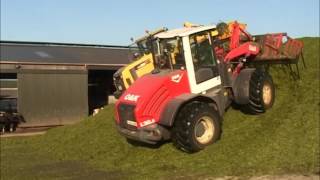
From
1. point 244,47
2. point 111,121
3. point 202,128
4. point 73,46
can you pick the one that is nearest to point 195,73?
point 202,128

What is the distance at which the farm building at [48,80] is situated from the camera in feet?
95.3

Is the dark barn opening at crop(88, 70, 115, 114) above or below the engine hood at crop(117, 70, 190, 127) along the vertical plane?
below

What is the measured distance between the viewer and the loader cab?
12266 mm

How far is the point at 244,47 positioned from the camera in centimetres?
1384

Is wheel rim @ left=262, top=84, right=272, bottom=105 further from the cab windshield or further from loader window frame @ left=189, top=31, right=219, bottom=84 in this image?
the cab windshield

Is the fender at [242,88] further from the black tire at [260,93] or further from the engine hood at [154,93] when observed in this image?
the engine hood at [154,93]

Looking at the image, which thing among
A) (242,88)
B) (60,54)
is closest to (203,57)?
(242,88)

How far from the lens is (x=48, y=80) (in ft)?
98.5

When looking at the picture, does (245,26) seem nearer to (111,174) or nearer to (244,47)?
(244,47)

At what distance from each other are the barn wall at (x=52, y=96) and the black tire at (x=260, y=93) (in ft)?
59.8

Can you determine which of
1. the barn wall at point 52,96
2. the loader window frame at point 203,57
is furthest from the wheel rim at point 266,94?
the barn wall at point 52,96

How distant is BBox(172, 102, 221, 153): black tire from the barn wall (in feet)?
61.8

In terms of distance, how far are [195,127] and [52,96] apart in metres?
19.9

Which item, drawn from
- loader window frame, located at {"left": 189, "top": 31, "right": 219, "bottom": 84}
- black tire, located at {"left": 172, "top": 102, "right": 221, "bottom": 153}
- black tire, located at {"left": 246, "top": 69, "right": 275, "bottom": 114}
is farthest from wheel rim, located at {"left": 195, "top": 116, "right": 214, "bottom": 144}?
black tire, located at {"left": 246, "top": 69, "right": 275, "bottom": 114}
